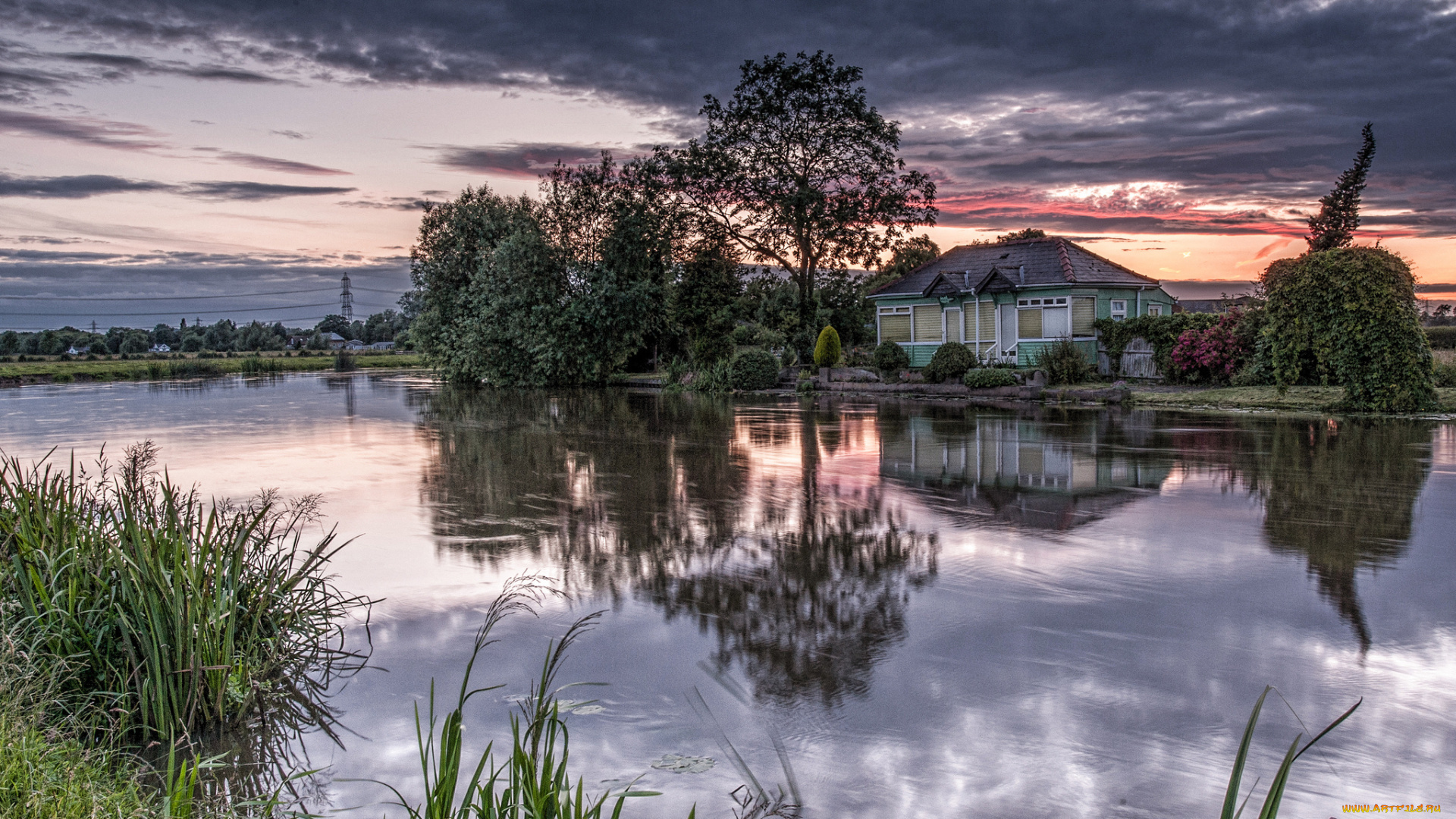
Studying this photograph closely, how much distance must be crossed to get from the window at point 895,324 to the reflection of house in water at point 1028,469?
62.5 ft

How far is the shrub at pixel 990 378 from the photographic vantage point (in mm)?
26609

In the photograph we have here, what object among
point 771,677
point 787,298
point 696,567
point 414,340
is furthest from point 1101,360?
point 414,340

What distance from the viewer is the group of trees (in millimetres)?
38844

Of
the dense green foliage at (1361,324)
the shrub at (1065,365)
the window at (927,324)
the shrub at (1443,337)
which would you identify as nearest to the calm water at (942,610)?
the dense green foliage at (1361,324)

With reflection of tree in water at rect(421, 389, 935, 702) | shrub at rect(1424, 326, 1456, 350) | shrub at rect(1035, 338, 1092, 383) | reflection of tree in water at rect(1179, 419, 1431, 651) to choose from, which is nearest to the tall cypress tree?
shrub at rect(1424, 326, 1456, 350)

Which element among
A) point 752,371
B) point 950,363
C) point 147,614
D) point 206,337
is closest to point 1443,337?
point 950,363

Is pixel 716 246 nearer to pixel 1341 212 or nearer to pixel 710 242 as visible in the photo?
pixel 710 242

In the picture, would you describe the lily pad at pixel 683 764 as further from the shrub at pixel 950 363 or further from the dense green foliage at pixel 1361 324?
the shrub at pixel 950 363

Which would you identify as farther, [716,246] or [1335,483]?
[716,246]

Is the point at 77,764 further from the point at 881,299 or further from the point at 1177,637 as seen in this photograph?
the point at 881,299

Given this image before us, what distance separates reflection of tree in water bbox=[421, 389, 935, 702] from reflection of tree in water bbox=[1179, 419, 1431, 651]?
3221mm

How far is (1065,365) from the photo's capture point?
28.2 metres

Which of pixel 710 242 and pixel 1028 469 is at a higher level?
pixel 710 242

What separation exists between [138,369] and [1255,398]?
2349 inches
